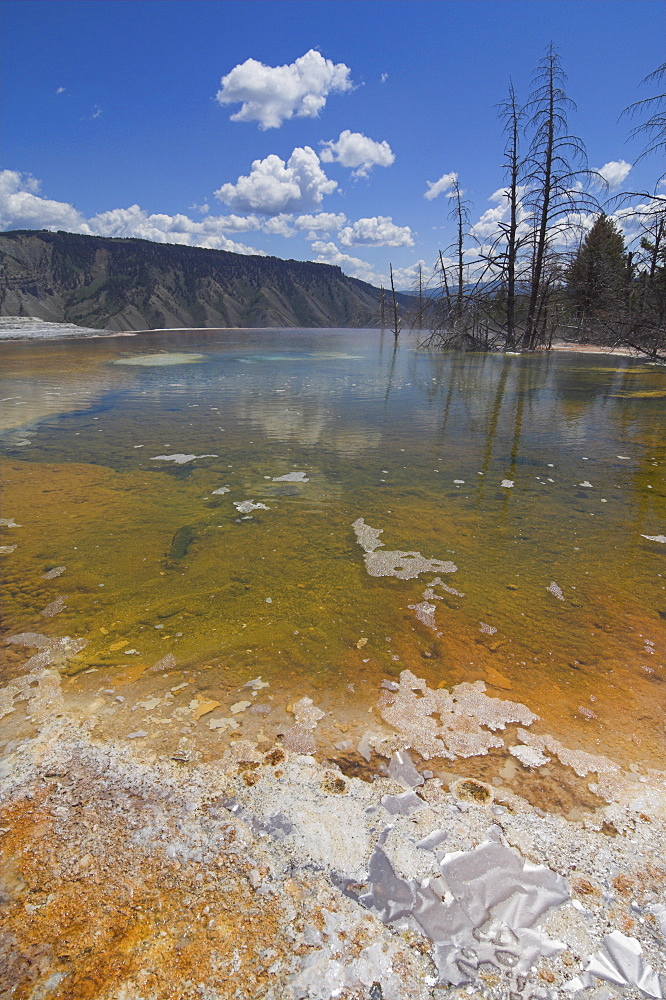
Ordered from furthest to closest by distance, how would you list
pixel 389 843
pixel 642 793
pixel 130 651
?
pixel 130 651 < pixel 642 793 < pixel 389 843

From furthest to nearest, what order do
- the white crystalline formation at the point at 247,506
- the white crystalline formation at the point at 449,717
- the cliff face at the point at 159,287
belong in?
the cliff face at the point at 159,287 < the white crystalline formation at the point at 247,506 < the white crystalline formation at the point at 449,717

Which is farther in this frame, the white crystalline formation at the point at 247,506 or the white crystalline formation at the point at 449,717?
the white crystalline formation at the point at 247,506

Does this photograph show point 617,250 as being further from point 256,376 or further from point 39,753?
point 39,753

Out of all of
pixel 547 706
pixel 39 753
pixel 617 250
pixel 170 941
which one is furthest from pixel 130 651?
pixel 617 250

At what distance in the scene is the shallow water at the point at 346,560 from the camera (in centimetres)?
264

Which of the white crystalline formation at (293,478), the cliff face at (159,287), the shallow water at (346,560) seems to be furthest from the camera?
the cliff face at (159,287)

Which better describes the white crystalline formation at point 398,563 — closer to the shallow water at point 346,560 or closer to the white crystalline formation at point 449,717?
the shallow water at point 346,560

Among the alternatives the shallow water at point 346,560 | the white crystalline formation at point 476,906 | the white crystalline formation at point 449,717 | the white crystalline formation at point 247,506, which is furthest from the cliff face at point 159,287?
the white crystalline formation at point 476,906

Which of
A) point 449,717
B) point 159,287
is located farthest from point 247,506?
point 159,287

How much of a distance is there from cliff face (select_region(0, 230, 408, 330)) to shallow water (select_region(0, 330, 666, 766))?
12154 cm

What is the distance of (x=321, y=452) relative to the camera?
7.10 metres

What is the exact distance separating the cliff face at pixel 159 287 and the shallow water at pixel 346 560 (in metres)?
122

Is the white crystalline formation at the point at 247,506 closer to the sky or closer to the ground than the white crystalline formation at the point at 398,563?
closer to the sky

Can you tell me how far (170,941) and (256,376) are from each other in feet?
55.1
